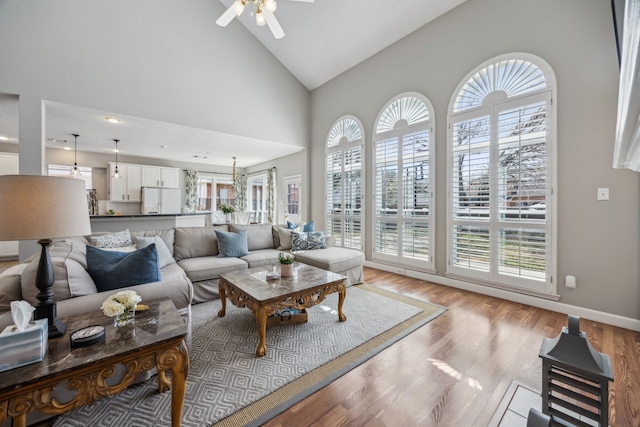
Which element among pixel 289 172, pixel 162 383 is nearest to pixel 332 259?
pixel 162 383

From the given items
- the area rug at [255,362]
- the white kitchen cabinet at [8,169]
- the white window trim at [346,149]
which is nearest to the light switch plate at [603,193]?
the area rug at [255,362]

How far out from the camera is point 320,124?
5.96 metres

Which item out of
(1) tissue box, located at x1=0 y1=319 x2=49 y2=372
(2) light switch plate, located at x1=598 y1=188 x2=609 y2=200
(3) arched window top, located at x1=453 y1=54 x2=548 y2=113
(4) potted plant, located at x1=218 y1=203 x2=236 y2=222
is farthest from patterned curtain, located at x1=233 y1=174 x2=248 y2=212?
(2) light switch plate, located at x1=598 y1=188 x2=609 y2=200

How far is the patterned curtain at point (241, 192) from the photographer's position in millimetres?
9242

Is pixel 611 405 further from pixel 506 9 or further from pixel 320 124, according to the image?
pixel 320 124

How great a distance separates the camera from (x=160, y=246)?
121 inches

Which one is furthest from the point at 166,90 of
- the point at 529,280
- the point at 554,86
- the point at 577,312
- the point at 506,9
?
the point at 577,312

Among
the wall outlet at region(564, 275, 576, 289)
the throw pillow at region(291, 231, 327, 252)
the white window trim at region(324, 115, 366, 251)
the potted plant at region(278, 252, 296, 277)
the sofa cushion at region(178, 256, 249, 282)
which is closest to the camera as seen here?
the potted plant at region(278, 252, 296, 277)

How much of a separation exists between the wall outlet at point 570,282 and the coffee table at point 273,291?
8.05 ft

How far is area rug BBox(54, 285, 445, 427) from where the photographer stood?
1.47 meters

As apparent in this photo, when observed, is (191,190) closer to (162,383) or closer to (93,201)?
(93,201)

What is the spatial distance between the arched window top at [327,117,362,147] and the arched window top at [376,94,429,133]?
1.78ft

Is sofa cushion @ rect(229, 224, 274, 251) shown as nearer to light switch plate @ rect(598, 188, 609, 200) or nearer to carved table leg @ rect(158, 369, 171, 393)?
carved table leg @ rect(158, 369, 171, 393)

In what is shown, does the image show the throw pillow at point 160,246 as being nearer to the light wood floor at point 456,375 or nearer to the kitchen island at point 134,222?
the kitchen island at point 134,222
